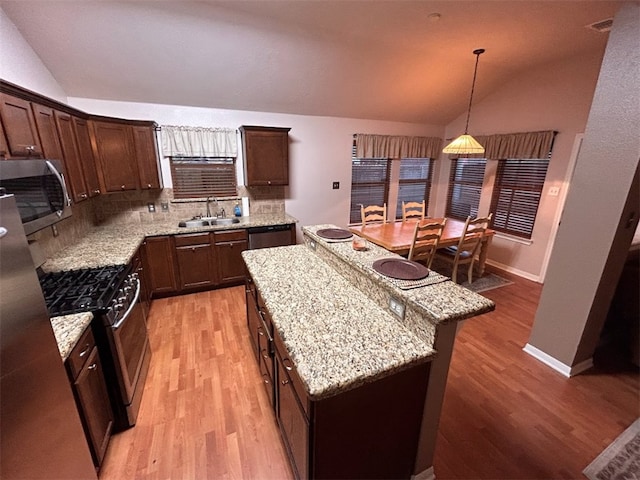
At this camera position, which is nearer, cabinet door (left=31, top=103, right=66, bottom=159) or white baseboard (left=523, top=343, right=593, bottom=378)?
cabinet door (left=31, top=103, right=66, bottom=159)

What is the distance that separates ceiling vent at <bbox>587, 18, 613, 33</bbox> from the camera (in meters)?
2.43

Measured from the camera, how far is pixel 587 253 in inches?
79.7

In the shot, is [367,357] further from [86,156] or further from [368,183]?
[368,183]

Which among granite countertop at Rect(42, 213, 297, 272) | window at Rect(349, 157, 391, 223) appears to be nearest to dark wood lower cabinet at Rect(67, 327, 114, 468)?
granite countertop at Rect(42, 213, 297, 272)

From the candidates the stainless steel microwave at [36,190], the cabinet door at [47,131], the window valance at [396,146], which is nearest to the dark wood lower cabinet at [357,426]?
the stainless steel microwave at [36,190]

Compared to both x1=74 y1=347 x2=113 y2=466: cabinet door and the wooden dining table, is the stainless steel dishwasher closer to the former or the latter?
the wooden dining table

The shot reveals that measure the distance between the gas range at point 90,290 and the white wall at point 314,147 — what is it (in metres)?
2.01

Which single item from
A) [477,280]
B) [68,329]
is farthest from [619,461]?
[68,329]

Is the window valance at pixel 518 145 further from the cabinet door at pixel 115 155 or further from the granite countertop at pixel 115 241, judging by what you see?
the cabinet door at pixel 115 155

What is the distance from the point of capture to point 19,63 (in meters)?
2.23

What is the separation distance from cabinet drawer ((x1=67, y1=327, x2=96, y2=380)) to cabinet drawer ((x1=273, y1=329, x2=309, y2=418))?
0.93 meters

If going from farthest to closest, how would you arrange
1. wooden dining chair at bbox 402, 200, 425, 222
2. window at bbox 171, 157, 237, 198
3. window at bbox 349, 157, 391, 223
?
window at bbox 349, 157, 391, 223
wooden dining chair at bbox 402, 200, 425, 222
window at bbox 171, 157, 237, 198

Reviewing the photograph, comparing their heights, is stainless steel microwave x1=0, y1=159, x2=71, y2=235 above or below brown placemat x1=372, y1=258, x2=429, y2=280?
above

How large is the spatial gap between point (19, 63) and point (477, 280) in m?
5.49
